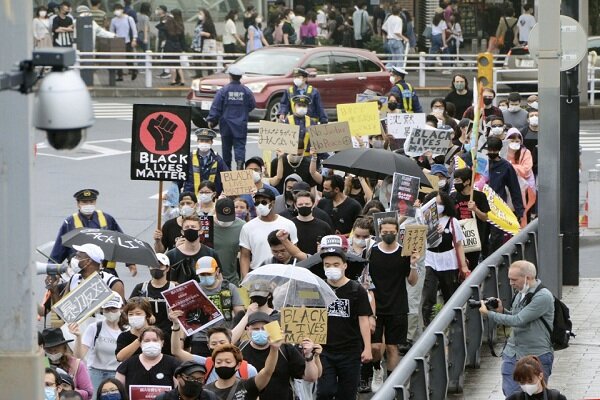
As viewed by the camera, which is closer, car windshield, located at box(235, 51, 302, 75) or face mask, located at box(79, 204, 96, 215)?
face mask, located at box(79, 204, 96, 215)

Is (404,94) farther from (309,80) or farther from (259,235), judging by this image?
(259,235)

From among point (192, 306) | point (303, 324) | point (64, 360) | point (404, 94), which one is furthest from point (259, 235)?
point (404, 94)

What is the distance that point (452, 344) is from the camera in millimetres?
12969

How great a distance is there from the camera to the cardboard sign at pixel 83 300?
37.2 feet

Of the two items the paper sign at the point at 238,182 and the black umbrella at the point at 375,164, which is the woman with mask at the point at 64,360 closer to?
the paper sign at the point at 238,182

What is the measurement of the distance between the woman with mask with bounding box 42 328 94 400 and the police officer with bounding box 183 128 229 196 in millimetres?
6707

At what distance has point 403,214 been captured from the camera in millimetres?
15008

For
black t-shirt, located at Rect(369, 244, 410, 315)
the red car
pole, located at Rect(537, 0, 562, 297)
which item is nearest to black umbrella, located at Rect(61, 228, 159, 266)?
black t-shirt, located at Rect(369, 244, 410, 315)

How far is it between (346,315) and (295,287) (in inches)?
21.0

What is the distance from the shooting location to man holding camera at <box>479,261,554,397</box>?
11.6m

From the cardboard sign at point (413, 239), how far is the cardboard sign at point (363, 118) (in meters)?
6.28

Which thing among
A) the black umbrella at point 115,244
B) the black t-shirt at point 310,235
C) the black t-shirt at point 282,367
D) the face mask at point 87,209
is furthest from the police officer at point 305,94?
the black t-shirt at point 282,367

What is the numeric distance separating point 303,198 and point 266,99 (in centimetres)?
1508

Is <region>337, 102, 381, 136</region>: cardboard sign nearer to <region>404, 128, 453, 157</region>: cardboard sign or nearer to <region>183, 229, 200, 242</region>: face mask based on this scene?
<region>404, 128, 453, 157</region>: cardboard sign
